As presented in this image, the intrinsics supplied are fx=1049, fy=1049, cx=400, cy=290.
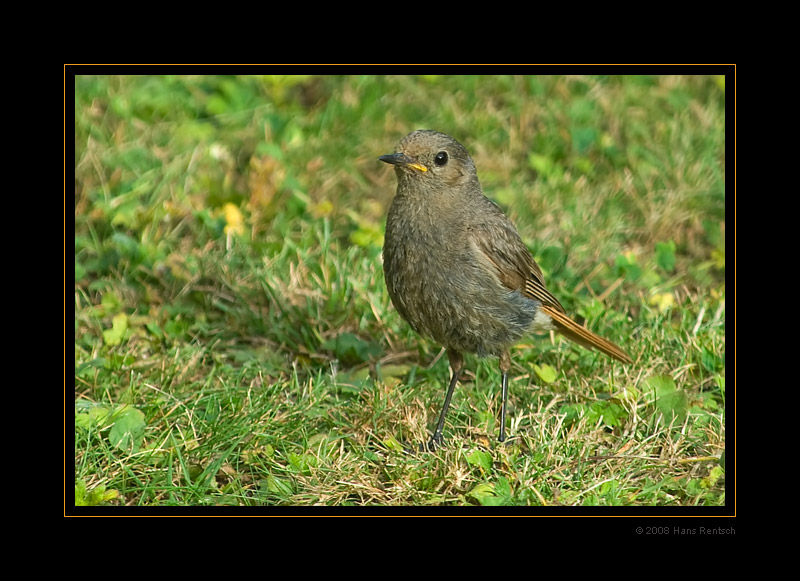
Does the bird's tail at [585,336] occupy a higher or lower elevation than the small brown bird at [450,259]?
lower

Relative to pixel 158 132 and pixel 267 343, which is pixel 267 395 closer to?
pixel 267 343

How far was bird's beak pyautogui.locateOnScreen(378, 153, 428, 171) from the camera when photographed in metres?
5.67

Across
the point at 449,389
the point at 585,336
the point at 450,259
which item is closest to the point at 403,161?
the point at 450,259

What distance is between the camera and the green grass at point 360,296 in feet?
17.8

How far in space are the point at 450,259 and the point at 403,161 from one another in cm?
59

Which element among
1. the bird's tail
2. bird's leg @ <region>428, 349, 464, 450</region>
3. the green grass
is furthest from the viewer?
the bird's tail

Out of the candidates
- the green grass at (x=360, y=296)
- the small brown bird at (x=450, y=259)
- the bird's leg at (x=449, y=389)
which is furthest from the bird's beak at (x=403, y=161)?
the green grass at (x=360, y=296)

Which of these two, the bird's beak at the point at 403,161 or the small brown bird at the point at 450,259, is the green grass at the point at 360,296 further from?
the bird's beak at the point at 403,161

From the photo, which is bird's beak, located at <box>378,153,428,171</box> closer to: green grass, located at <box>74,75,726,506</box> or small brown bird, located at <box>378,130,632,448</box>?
small brown bird, located at <box>378,130,632,448</box>

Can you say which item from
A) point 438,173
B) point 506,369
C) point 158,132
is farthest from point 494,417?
point 158,132

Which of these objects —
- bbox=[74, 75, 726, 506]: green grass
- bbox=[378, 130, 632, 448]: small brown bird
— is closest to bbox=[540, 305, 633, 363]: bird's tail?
bbox=[74, 75, 726, 506]: green grass

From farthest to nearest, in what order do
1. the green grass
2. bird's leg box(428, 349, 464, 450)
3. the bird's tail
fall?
the bird's tail
bird's leg box(428, 349, 464, 450)
the green grass

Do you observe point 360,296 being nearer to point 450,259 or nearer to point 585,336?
point 450,259

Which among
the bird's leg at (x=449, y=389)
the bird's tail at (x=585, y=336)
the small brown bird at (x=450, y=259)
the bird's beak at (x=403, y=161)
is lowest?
the bird's leg at (x=449, y=389)
